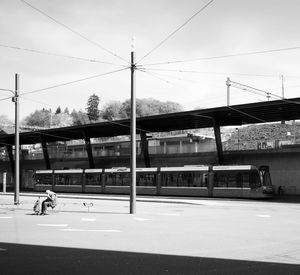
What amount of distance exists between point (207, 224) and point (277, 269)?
880 cm

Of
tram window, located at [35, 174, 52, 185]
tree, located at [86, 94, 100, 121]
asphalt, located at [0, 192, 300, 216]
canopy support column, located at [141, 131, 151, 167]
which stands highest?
tree, located at [86, 94, 100, 121]

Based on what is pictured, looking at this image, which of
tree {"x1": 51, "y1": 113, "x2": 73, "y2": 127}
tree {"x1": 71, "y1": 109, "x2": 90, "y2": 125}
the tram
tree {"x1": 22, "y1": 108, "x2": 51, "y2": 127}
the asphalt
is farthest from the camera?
tree {"x1": 51, "y1": 113, "x2": 73, "y2": 127}

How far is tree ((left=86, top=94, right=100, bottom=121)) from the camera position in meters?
169

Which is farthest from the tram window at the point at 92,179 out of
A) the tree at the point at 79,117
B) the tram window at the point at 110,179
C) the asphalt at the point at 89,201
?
the tree at the point at 79,117

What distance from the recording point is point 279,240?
1278 cm

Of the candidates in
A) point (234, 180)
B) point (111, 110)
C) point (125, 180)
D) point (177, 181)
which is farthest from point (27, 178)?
point (111, 110)

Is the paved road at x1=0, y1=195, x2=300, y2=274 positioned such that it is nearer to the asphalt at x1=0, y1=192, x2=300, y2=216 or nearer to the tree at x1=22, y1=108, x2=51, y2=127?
the asphalt at x1=0, y1=192, x2=300, y2=216

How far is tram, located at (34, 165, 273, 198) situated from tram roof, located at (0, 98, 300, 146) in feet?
20.0

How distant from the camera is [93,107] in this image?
173375 mm

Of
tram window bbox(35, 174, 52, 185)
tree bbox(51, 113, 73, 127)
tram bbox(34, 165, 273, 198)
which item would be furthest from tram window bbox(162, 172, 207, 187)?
tree bbox(51, 113, 73, 127)

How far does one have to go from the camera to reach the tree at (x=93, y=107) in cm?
16938

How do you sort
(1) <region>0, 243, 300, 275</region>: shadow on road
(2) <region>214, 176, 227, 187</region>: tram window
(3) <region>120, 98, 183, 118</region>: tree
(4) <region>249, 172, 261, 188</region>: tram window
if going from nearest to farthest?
(1) <region>0, 243, 300, 275</region>: shadow on road
(4) <region>249, 172, 261, 188</region>: tram window
(2) <region>214, 176, 227, 187</region>: tram window
(3) <region>120, 98, 183, 118</region>: tree

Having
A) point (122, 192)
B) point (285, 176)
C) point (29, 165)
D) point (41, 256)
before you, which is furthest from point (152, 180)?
point (29, 165)

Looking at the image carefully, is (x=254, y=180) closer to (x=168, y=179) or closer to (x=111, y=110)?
(x=168, y=179)
